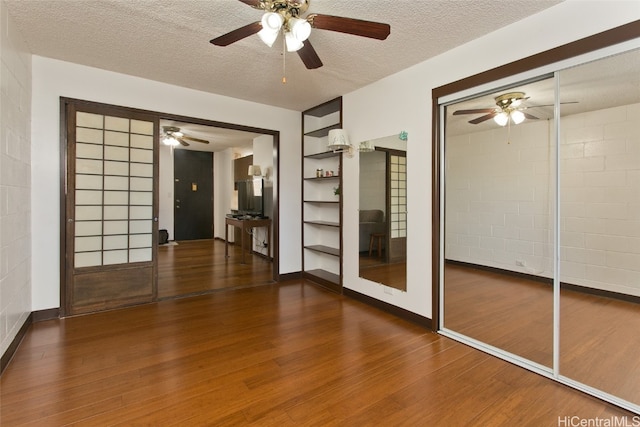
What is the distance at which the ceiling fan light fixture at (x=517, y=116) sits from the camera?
2828mm

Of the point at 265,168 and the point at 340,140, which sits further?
the point at 265,168

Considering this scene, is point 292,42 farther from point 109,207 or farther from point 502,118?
point 109,207

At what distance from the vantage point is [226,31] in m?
2.46

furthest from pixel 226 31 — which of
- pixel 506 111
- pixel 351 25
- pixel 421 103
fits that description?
pixel 506 111

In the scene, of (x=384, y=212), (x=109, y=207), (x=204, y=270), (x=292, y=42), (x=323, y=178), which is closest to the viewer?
(x=292, y=42)

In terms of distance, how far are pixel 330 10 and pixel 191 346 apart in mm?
2790

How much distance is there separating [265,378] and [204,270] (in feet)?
11.3

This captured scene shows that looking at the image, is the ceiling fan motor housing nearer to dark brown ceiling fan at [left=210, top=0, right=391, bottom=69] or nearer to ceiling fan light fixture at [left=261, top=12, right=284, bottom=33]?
dark brown ceiling fan at [left=210, top=0, right=391, bottom=69]

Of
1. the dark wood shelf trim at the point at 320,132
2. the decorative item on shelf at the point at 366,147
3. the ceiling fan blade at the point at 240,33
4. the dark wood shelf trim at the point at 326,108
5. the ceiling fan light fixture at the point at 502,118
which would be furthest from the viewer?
the dark wood shelf trim at the point at 320,132

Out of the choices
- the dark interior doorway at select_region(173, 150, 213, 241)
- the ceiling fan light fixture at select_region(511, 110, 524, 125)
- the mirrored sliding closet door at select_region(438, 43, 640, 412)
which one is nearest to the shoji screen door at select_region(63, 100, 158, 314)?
the mirrored sliding closet door at select_region(438, 43, 640, 412)

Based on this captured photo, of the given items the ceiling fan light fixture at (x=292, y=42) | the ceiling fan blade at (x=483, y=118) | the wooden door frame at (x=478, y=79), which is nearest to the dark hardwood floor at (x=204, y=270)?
the wooden door frame at (x=478, y=79)

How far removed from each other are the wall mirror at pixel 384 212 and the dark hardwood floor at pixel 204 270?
69.4 inches

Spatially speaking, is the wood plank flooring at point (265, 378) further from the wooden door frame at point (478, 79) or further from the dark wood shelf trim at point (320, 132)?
the dark wood shelf trim at point (320, 132)
